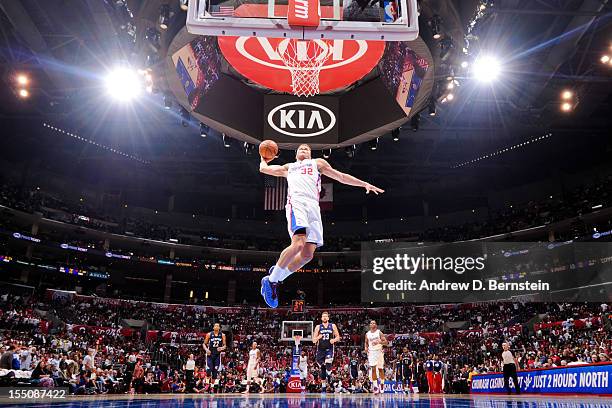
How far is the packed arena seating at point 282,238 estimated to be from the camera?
29.0m

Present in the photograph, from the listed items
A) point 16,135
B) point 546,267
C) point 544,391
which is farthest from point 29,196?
point 546,267

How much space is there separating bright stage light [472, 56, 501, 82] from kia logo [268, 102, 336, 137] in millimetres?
6750

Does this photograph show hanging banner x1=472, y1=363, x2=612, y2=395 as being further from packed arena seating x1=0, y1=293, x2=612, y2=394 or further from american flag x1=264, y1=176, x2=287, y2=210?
american flag x1=264, y1=176, x2=287, y2=210

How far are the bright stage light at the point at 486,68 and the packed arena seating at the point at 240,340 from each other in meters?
9.97

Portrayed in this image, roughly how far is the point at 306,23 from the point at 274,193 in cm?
1898

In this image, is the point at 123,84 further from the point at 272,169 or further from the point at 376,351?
the point at 272,169

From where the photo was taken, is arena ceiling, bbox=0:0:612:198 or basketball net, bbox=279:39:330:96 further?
arena ceiling, bbox=0:0:612:198

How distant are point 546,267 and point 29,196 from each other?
33585 millimetres

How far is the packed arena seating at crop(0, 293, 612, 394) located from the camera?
16312mm

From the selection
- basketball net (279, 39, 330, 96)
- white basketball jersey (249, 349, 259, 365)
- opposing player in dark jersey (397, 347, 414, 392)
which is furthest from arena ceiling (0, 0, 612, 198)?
opposing player in dark jersey (397, 347, 414, 392)

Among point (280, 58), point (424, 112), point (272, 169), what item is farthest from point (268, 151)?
point (424, 112)

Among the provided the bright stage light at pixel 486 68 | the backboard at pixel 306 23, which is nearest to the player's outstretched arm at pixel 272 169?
the backboard at pixel 306 23

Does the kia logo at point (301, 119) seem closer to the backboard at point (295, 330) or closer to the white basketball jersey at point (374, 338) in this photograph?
the white basketball jersey at point (374, 338)

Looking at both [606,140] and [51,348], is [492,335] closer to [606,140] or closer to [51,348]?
[606,140]
